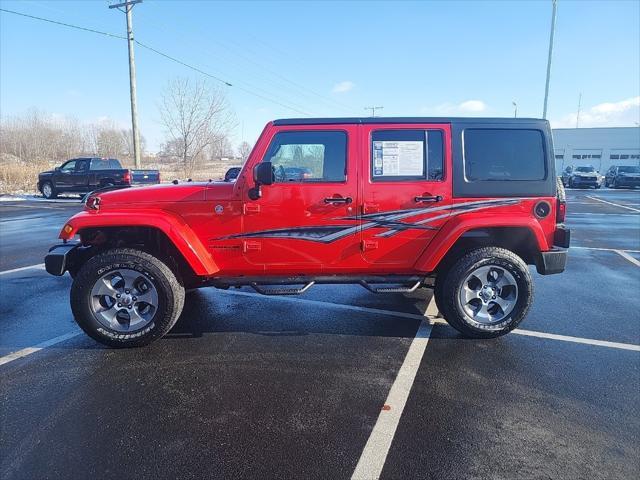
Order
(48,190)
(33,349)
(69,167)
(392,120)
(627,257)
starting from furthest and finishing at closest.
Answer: (48,190) < (69,167) < (627,257) < (392,120) < (33,349)

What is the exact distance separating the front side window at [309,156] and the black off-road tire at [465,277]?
1474mm

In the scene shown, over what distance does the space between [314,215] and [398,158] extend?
3.30 feet

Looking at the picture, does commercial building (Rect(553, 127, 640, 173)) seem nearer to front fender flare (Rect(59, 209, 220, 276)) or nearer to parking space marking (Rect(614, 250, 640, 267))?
parking space marking (Rect(614, 250, 640, 267))

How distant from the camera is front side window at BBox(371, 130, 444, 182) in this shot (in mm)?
4023

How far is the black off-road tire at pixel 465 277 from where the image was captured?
4000mm

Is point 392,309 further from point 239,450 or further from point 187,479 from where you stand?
point 187,479

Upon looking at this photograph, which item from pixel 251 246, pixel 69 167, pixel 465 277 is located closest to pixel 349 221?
pixel 251 246

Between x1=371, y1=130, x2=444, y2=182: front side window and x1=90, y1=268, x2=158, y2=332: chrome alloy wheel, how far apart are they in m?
2.53

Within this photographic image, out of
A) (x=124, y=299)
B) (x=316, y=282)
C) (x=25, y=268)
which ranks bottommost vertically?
(x=25, y=268)

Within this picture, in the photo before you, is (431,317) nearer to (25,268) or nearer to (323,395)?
(323,395)

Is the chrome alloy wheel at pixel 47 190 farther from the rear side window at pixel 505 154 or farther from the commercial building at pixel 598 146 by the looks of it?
the commercial building at pixel 598 146

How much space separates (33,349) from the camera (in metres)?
3.83

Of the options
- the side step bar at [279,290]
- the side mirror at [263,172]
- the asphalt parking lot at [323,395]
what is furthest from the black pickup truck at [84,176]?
the side mirror at [263,172]

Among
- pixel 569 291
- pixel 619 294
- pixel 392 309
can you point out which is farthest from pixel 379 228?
pixel 619 294
